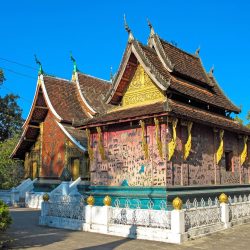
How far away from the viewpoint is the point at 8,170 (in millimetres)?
30828

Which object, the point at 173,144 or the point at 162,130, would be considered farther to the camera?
the point at 162,130

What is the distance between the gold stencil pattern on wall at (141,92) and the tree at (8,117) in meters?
23.9

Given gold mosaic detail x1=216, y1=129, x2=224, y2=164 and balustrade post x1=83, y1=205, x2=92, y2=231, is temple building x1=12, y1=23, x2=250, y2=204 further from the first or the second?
balustrade post x1=83, y1=205, x2=92, y2=231

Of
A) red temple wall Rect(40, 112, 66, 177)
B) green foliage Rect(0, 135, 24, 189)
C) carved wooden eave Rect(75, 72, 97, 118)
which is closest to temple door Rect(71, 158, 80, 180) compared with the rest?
red temple wall Rect(40, 112, 66, 177)

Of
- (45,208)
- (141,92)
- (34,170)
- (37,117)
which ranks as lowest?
(45,208)

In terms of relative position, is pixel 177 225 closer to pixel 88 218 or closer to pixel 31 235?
pixel 88 218

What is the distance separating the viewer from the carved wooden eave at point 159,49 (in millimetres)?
16016

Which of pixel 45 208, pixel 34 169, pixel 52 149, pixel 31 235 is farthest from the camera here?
pixel 34 169

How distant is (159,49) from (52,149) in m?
11.6

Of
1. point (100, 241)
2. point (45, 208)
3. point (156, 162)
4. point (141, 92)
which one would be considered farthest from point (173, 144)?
point (45, 208)

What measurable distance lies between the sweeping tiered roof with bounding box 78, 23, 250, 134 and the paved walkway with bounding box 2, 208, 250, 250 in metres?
4.63

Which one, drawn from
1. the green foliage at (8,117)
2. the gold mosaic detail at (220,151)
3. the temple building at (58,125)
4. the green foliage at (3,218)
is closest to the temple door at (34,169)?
the temple building at (58,125)

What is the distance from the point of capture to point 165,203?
42.3 ft

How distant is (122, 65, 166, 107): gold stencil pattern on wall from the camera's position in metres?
15.2
